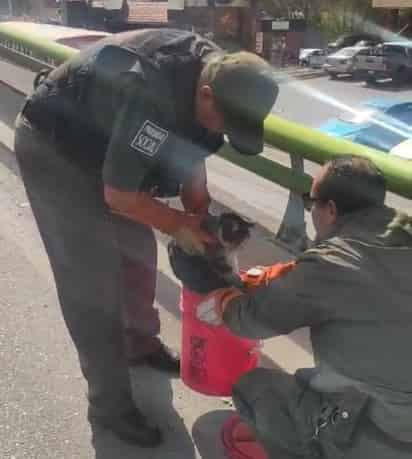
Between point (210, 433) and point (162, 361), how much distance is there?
0.46m

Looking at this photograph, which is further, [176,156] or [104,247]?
[104,247]

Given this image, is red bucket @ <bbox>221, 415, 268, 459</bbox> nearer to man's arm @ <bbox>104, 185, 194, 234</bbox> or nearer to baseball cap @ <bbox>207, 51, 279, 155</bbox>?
man's arm @ <bbox>104, 185, 194, 234</bbox>

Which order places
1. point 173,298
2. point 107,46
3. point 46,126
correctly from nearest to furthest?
1. point 107,46
2. point 46,126
3. point 173,298

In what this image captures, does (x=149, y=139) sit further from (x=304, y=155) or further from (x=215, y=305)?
(x=304, y=155)

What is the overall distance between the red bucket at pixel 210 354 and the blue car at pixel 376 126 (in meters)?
1.48

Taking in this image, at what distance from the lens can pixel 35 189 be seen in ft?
7.62

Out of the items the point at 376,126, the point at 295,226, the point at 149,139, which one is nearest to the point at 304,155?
the point at 295,226

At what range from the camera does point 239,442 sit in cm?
240

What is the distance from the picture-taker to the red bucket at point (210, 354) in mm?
2371

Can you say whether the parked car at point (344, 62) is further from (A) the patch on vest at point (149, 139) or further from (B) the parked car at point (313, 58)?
(A) the patch on vest at point (149, 139)

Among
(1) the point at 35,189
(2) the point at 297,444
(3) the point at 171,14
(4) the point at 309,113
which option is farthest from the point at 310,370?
(3) the point at 171,14

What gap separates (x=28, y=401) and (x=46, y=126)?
1137 millimetres

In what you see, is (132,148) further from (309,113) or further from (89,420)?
(309,113)

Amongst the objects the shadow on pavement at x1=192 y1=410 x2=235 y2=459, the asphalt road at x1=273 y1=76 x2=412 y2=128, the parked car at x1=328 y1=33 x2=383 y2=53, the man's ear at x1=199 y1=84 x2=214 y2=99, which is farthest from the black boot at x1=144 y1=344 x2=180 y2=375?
the parked car at x1=328 y1=33 x2=383 y2=53
